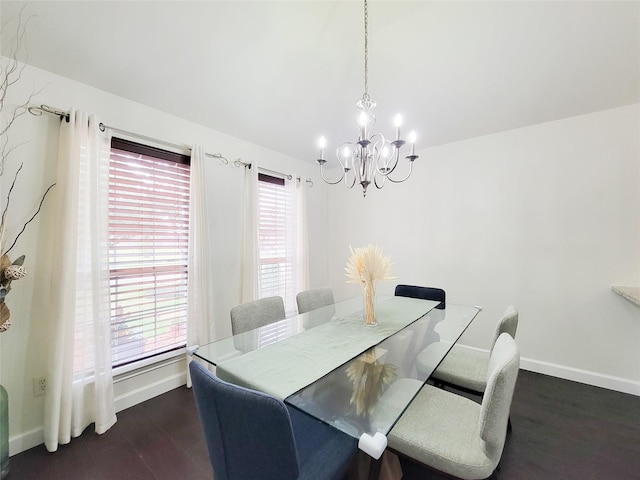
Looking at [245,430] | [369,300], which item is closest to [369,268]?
[369,300]

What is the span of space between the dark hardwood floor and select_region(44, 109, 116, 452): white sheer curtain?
0.15m

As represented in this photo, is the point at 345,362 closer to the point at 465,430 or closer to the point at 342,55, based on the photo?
the point at 465,430

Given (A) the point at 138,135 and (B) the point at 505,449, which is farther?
(A) the point at 138,135

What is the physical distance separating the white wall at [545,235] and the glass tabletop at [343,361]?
113 cm

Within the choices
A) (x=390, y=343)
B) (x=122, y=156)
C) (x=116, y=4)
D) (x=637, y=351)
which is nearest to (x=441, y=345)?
(x=390, y=343)

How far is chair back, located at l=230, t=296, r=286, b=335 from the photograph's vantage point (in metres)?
1.82

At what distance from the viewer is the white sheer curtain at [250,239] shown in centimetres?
280

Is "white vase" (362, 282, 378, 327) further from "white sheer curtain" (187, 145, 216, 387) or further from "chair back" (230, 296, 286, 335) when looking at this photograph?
"white sheer curtain" (187, 145, 216, 387)

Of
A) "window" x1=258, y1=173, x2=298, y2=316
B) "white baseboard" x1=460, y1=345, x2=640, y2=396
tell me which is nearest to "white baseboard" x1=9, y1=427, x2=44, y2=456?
"window" x1=258, y1=173, x2=298, y2=316

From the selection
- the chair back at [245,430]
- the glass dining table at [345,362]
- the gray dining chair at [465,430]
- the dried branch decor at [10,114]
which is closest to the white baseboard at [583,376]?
the glass dining table at [345,362]

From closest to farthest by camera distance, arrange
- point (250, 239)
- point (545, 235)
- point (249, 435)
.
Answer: point (249, 435)
point (545, 235)
point (250, 239)

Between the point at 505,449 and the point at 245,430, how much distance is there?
6.19 feet

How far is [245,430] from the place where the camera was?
0.79 metres

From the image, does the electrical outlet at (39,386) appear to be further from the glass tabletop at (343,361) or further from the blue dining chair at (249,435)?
the blue dining chair at (249,435)
